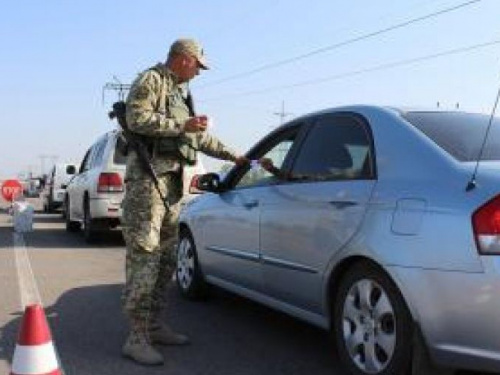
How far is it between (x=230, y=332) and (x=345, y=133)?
6.37 feet

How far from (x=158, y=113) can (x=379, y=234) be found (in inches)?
73.7

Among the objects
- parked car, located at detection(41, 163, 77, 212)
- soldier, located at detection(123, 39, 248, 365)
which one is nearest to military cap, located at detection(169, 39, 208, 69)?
soldier, located at detection(123, 39, 248, 365)

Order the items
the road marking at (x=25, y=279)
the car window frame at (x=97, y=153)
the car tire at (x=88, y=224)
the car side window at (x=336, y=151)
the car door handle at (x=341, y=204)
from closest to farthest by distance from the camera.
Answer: the car door handle at (x=341, y=204) < the car side window at (x=336, y=151) < the road marking at (x=25, y=279) < the car tire at (x=88, y=224) < the car window frame at (x=97, y=153)

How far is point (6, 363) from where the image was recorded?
5.78 meters

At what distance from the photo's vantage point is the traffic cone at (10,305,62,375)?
3867 mm

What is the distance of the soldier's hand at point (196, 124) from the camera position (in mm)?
5898

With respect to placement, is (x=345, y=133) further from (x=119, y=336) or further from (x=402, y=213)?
(x=119, y=336)

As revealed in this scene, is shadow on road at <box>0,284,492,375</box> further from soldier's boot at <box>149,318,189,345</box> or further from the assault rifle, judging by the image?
the assault rifle

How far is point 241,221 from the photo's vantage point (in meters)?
6.77

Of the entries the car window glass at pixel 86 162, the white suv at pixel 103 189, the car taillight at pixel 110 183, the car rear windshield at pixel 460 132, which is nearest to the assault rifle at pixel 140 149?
the car rear windshield at pixel 460 132

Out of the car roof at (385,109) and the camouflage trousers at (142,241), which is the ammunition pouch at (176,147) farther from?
the car roof at (385,109)

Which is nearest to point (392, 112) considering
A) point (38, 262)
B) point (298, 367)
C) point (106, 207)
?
point (298, 367)

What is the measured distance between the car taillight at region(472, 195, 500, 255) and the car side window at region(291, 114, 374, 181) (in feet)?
3.20

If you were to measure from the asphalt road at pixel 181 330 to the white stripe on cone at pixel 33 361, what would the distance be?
65.0 inches
